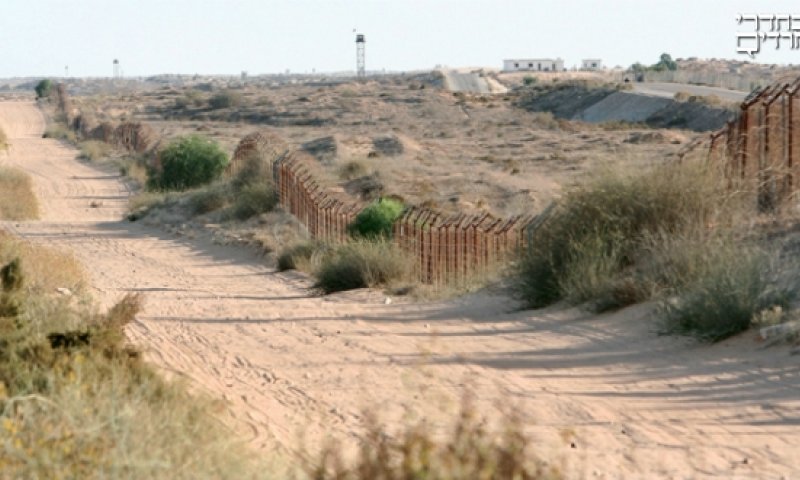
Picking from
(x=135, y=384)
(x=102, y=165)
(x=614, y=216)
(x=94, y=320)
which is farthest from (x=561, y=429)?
(x=102, y=165)

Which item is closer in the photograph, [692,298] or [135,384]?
[135,384]

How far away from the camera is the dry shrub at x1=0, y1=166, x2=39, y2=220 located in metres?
39.8

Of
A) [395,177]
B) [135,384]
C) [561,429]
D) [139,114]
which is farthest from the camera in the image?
[139,114]

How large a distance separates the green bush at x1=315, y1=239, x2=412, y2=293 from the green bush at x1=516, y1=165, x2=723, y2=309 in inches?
133

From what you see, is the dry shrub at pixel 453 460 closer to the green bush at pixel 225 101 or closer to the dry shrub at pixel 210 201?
the dry shrub at pixel 210 201

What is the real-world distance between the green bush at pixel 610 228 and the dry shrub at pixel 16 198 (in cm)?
2403

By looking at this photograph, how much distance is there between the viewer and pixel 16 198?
138 feet

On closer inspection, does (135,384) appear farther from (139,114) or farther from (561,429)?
(139,114)

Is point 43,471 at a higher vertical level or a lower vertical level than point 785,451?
higher

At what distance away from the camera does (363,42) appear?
588ft

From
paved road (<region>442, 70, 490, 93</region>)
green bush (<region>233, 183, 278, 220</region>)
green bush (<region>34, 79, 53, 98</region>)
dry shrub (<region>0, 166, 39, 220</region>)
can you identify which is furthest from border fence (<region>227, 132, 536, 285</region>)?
green bush (<region>34, 79, 53, 98</region>)

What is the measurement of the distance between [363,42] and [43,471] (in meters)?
174

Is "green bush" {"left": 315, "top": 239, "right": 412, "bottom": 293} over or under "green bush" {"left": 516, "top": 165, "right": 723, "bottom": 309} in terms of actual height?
under

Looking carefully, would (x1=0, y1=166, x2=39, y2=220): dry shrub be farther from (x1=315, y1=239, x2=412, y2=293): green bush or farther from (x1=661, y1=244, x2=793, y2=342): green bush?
(x1=661, y1=244, x2=793, y2=342): green bush
